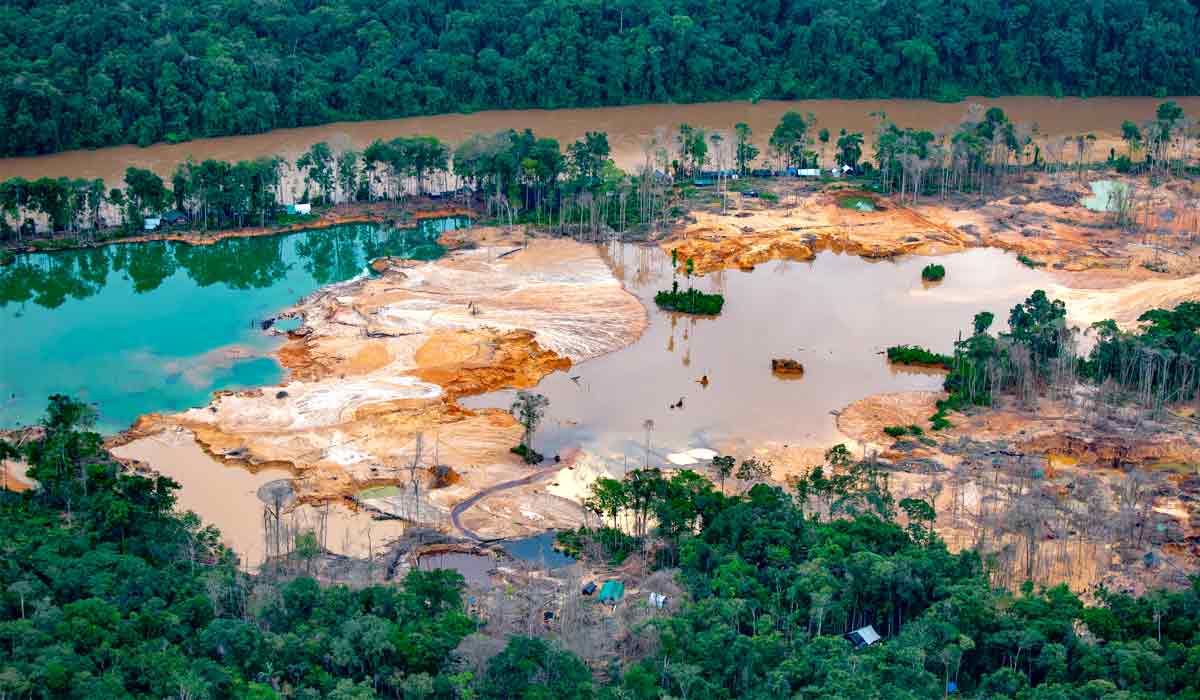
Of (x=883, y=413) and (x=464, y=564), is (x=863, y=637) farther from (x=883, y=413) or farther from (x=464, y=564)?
(x=883, y=413)

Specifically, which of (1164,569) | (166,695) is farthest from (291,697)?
(1164,569)

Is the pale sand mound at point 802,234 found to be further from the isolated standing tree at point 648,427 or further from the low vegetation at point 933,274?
the isolated standing tree at point 648,427

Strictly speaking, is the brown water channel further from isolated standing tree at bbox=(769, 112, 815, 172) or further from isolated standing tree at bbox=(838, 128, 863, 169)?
isolated standing tree at bbox=(769, 112, 815, 172)

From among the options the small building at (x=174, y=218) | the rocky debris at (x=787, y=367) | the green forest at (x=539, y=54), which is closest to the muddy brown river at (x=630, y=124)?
the green forest at (x=539, y=54)

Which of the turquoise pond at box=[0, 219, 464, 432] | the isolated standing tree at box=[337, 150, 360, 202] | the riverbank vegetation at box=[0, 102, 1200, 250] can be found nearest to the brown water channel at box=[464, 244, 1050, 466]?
the riverbank vegetation at box=[0, 102, 1200, 250]

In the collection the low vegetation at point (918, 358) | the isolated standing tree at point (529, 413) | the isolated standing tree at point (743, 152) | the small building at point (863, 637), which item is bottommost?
the small building at point (863, 637)

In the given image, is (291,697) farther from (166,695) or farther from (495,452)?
(495,452)
